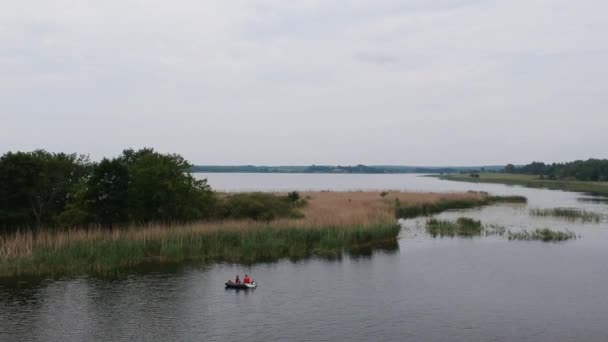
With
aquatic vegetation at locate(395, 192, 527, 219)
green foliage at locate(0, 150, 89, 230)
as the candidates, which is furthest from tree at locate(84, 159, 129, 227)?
aquatic vegetation at locate(395, 192, 527, 219)

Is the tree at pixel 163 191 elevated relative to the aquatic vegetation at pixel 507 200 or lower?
elevated

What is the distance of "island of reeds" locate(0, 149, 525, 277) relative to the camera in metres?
34.0

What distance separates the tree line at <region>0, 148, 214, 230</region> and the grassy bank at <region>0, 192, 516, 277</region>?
2.01 m

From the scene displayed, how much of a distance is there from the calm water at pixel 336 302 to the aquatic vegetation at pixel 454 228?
12188 mm

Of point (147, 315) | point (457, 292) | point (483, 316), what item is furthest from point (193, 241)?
point (483, 316)

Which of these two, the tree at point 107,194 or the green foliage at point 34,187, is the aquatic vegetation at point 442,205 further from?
the green foliage at point 34,187

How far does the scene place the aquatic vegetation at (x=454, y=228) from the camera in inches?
2016

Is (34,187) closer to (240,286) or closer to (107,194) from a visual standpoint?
(107,194)

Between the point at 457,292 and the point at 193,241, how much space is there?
19.7m

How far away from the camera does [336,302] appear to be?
87.6ft

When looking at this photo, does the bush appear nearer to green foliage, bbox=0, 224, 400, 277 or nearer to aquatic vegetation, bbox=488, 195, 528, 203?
green foliage, bbox=0, 224, 400, 277

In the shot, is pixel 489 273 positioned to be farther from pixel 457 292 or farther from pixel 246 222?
pixel 246 222

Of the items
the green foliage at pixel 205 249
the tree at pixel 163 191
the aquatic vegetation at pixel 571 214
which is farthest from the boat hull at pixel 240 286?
the aquatic vegetation at pixel 571 214

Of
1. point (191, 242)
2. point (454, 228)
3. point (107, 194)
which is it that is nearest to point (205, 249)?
point (191, 242)
